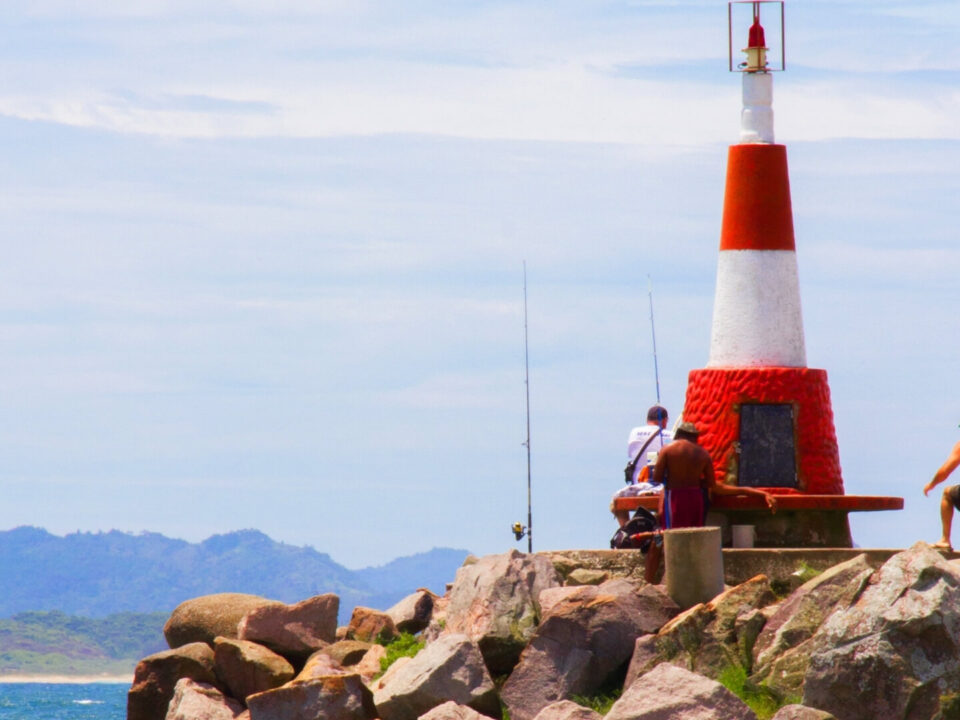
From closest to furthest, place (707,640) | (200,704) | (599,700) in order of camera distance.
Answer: (707,640) < (599,700) < (200,704)

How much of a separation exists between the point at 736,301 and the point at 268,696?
5760 millimetres

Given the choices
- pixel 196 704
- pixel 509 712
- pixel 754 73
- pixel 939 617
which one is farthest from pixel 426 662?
pixel 754 73

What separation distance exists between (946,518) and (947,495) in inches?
8.5

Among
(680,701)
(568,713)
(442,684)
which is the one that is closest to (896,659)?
(680,701)

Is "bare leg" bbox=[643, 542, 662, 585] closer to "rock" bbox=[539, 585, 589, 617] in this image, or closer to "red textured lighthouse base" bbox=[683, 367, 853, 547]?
"red textured lighthouse base" bbox=[683, 367, 853, 547]

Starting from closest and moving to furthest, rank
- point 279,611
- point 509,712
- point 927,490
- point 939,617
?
point 939,617 → point 509,712 → point 927,490 → point 279,611

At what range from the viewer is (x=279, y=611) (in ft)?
54.4

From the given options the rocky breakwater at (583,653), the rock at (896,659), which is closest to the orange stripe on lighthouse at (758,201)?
the rocky breakwater at (583,653)

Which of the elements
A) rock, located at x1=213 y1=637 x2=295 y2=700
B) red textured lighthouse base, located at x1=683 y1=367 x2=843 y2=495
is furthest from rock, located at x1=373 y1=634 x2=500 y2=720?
red textured lighthouse base, located at x1=683 y1=367 x2=843 y2=495

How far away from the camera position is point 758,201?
17.1 metres

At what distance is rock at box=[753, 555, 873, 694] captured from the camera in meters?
13.2

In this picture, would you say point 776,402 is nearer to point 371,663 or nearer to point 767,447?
point 767,447

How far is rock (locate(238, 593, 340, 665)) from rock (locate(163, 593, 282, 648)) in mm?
643

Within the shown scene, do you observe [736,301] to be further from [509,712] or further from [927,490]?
[509,712]
